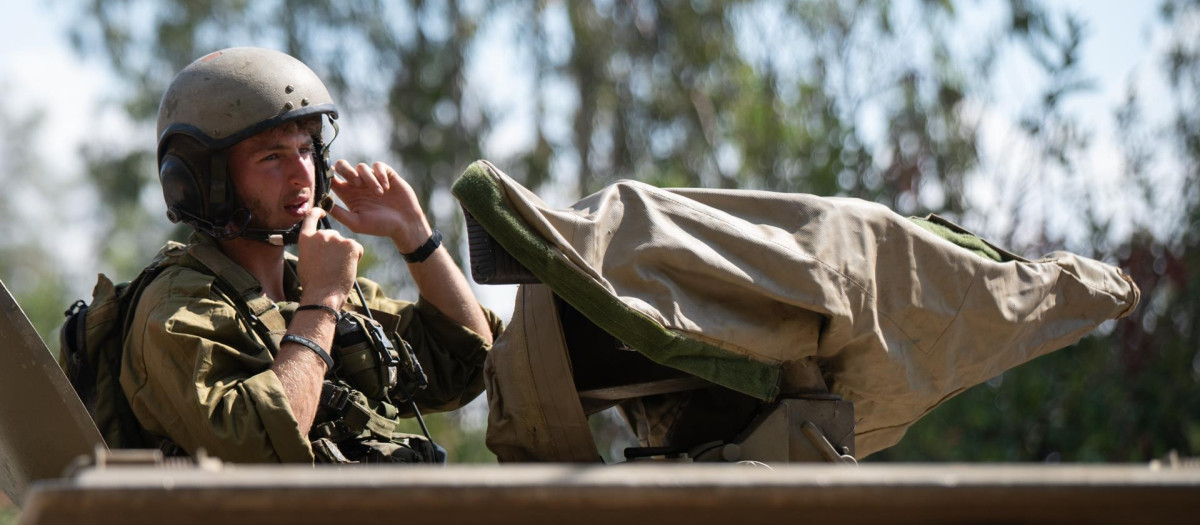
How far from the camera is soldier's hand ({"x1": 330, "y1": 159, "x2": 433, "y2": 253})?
13.7 feet

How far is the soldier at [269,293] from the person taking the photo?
3479 millimetres

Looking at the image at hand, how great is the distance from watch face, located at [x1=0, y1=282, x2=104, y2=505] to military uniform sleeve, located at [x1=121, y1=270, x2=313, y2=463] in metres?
0.30

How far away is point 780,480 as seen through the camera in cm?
180

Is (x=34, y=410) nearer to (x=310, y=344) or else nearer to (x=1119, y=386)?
(x=310, y=344)

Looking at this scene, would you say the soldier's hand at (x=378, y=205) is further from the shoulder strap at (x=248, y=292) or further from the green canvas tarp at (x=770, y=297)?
the green canvas tarp at (x=770, y=297)

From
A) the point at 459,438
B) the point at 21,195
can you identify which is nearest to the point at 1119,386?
the point at 459,438

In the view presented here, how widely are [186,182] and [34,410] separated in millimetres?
964

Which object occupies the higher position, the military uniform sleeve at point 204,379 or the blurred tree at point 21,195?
the military uniform sleeve at point 204,379

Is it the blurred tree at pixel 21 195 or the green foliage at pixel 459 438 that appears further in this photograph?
the blurred tree at pixel 21 195

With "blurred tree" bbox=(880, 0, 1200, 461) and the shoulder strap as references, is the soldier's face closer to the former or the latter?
the shoulder strap

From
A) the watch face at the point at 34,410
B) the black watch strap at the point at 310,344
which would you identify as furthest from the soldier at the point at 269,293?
the watch face at the point at 34,410

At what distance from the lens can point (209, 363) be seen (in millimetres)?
3479

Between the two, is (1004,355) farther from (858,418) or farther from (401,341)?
(401,341)

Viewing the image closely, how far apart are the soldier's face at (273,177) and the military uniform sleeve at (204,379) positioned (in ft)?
1.11
